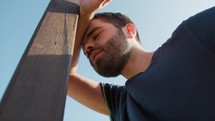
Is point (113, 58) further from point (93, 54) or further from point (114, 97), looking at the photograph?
point (114, 97)

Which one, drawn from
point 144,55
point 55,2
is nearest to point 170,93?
point 144,55

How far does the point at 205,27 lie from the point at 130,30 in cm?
115

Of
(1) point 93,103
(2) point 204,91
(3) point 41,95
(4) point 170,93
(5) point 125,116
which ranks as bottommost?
(1) point 93,103

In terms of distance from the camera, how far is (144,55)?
98.7 inches

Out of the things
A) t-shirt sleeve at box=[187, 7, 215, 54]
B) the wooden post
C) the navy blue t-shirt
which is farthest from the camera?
t-shirt sleeve at box=[187, 7, 215, 54]

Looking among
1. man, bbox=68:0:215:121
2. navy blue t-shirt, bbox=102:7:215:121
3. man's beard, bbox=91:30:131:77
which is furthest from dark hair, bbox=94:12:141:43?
navy blue t-shirt, bbox=102:7:215:121

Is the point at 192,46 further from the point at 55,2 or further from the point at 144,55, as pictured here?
the point at 55,2

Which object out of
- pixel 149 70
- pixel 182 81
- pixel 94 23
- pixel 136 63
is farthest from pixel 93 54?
pixel 182 81

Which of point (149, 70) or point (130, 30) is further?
point (130, 30)

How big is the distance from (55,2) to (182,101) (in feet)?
3.40

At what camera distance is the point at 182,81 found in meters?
1.75

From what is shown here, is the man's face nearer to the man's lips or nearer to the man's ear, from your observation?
the man's lips

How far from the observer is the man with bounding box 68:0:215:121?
1.68m

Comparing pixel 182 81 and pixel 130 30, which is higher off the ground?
pixel 182 81
